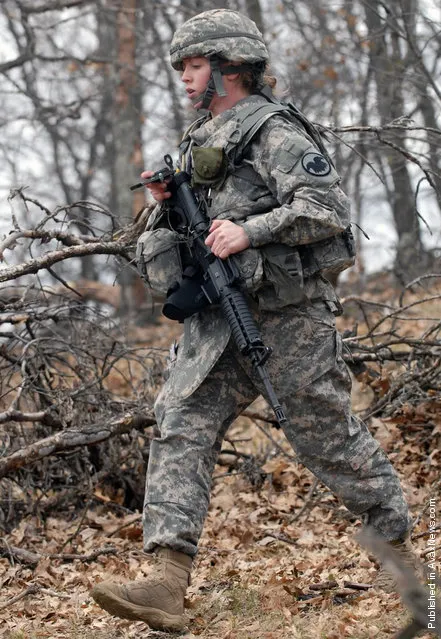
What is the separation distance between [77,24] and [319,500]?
23.2 m

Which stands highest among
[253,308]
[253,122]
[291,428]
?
[253,122]

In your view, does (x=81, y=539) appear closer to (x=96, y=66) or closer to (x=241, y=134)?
(x=241, y=134)

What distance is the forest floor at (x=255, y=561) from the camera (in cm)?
395

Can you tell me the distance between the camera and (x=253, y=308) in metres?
3.99

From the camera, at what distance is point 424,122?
13781 mm

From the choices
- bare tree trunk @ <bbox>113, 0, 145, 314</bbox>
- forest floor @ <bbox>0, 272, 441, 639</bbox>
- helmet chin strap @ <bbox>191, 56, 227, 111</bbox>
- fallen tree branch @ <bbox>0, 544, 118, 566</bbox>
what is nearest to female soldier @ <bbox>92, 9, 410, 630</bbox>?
helmet chin strap @ <bbox>191, 56, 227, 111</bbox>

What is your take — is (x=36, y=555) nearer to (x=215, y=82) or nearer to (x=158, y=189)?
(x=158, y=189)

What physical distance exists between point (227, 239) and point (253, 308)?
0.38 m

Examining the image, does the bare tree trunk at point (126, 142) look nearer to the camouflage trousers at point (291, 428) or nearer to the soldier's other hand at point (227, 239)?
the camouflage trousers at point (291, 428)

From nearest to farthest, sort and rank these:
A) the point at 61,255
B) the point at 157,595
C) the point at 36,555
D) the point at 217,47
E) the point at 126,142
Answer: the point at 157,595 → the point at 217,47 → the point at 61,255 → the point at 36,555 → the point at 126,142

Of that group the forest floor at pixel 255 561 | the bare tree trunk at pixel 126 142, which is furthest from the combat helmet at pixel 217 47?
the bare tree trunk at pixel 126 142

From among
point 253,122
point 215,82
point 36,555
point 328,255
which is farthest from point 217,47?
point 36,555

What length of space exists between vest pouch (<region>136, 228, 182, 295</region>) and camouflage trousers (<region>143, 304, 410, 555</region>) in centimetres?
42

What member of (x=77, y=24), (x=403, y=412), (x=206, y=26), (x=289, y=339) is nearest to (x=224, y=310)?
(x=289, y=339)
